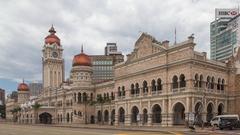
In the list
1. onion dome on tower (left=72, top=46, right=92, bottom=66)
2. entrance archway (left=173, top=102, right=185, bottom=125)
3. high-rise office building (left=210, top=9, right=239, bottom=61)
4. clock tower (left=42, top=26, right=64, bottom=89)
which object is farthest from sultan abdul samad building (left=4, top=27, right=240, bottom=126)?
high-rise office building (left=210, top=9, right=239, bottom=61)

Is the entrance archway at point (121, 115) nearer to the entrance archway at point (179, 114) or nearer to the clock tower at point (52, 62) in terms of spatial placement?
the entrance archway at point (179, 114)

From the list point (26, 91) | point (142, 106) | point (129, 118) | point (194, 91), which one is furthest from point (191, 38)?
point (26, 91)

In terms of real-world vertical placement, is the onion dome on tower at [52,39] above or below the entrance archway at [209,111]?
above

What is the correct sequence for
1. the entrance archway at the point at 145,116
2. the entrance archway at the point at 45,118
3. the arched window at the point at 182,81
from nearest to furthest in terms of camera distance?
the arched window at the point at 182,81, the entrance archway at the point at 145,116, the entrance archway at the point at 45,118

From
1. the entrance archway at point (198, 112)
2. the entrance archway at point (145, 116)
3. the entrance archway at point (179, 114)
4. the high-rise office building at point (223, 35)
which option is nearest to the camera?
the entrance archway at point (198, 112)

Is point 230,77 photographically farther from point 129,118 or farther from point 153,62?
point 129,118

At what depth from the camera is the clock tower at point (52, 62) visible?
132375 millimetres

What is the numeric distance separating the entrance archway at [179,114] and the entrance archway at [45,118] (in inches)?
2405

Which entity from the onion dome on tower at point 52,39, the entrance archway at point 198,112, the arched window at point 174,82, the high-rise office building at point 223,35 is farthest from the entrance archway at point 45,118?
the high-rise office building at point 223,35

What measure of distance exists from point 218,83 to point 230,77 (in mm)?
3436

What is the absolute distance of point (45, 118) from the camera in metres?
129

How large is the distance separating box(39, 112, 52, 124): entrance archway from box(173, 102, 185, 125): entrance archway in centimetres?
6109

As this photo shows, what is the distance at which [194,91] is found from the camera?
210 feet

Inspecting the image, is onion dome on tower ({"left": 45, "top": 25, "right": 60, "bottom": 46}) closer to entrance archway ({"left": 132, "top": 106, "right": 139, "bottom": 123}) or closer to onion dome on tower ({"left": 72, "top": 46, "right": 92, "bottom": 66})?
onion dome on tower ({"left": 72, "top": 46, "right": 92, "bottom": 66})
